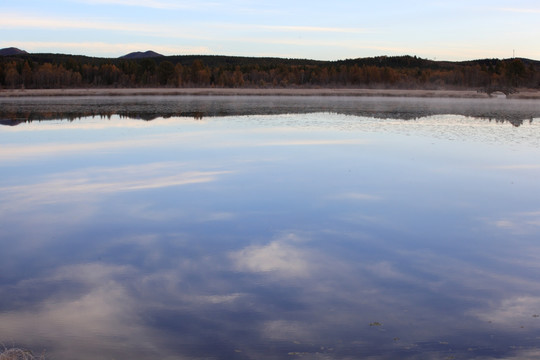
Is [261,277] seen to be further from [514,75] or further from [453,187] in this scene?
[514,75]

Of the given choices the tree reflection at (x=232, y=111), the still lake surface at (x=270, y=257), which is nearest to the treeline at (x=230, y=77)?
the tree reflection at (x=232, y=111)

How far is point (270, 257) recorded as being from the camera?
717 cm

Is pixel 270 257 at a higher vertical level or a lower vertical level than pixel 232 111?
lower

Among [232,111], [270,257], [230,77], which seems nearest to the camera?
[270,257]

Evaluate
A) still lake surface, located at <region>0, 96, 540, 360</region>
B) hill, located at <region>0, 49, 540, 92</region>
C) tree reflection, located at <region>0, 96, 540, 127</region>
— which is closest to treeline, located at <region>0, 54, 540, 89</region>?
hill, located at <region>0, 49, 540, 92</region>

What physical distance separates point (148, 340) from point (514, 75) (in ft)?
403

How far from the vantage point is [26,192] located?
11.2 metres

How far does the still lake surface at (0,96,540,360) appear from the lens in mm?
5031

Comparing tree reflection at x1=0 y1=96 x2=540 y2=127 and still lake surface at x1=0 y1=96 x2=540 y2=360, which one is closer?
still lake surface at x1=0 y1=96 x2=540 y2=360

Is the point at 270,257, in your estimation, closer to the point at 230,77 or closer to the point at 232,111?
the point at 232,111

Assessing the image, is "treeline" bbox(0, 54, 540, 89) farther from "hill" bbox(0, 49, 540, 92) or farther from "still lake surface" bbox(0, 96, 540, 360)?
"still lake surface" bbox(0, 96, 540, 360)

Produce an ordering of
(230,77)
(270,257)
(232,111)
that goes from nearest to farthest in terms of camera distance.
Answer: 1. (270,257)
2. (232,111)
3. (230,77)

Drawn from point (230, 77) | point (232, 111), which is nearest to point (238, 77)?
point (230, 77)

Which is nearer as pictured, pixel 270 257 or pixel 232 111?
pixel 270 257
